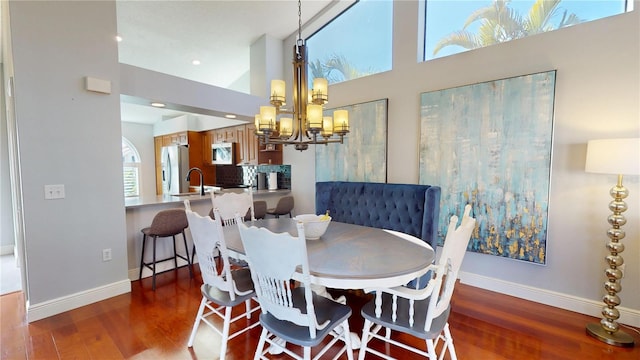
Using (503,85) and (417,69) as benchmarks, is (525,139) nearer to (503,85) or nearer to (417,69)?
(503,85)

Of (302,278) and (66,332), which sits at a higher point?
(302,278)

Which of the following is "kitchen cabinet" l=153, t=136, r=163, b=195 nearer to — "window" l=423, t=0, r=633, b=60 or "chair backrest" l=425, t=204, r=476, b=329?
"window" l=423, t=0, r=633, b=60

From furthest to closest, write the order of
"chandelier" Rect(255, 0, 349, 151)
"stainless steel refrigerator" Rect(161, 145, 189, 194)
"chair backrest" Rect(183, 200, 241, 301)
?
"stainless steel refrigerator" Rect(161, 145, 189, 194)
"chandelier" Rect(255, 0, 349, 151)
"chair backrest" Rect(183, 200, 241, 301)

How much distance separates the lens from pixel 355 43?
13.4 feet

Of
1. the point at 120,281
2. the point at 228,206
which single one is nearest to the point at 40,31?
the point at 228,206

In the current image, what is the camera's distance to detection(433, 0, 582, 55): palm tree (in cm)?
258

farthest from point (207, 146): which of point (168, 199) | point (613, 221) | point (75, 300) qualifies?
point (613, 221)

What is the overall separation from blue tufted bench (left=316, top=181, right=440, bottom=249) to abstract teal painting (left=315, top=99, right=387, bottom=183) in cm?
48

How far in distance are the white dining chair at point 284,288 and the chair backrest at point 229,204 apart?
148cm

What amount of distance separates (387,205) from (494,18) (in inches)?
88.4

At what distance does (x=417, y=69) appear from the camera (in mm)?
3344

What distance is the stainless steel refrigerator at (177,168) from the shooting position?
5973mm

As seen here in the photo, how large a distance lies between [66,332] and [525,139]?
4.28 meters

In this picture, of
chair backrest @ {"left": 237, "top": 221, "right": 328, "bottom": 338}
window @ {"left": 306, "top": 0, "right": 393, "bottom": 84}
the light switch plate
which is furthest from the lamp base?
the light switch plate
